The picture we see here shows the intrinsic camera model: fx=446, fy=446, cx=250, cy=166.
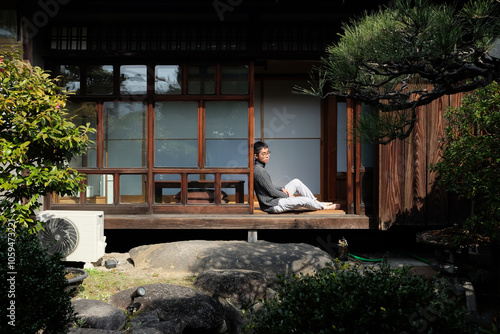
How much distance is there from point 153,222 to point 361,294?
16.9 feet

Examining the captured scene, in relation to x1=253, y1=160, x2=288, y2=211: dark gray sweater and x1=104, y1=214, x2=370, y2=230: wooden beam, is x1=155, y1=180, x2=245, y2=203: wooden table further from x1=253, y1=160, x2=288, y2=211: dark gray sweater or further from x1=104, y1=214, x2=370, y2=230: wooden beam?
x1=104, y1=214, x2=370, y2=230: wooden beam

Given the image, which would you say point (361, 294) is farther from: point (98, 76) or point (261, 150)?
point (98, 76)

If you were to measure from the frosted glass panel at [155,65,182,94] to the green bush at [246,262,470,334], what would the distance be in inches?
214

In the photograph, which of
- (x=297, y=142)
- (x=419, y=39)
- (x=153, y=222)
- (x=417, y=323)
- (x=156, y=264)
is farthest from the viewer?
(x=297, y=142)

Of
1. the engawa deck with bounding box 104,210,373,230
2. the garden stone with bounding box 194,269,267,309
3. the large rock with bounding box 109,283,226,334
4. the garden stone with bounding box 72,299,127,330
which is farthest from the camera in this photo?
the engawa deck with bounding box 104,210,373,230

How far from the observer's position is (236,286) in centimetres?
544

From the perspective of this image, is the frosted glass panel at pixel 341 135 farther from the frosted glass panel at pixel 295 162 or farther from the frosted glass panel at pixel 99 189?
the frosted glass panel at pixel 99 189

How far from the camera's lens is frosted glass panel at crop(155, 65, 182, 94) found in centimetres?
778

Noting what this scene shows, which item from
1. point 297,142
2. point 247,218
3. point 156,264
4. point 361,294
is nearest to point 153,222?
point 156,264

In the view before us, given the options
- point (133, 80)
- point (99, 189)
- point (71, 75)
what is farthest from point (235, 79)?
point (99, 189)

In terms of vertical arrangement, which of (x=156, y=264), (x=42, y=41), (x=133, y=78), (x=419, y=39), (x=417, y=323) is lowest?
(x=156, y=264)

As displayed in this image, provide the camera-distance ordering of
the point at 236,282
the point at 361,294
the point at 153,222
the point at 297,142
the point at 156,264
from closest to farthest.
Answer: the point at 361,294, the point at 236,282, the point at 156,264, the point at 153,222, the point at 297,142

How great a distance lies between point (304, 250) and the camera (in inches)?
271

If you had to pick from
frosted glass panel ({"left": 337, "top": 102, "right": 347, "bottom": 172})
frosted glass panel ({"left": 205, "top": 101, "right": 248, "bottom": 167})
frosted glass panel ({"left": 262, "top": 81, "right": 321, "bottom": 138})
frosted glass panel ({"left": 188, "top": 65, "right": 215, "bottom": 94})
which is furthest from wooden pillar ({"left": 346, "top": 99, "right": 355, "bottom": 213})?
frosted glass panel ({"left": 262, "top": 81, "right": 321, "bottom": 138})
